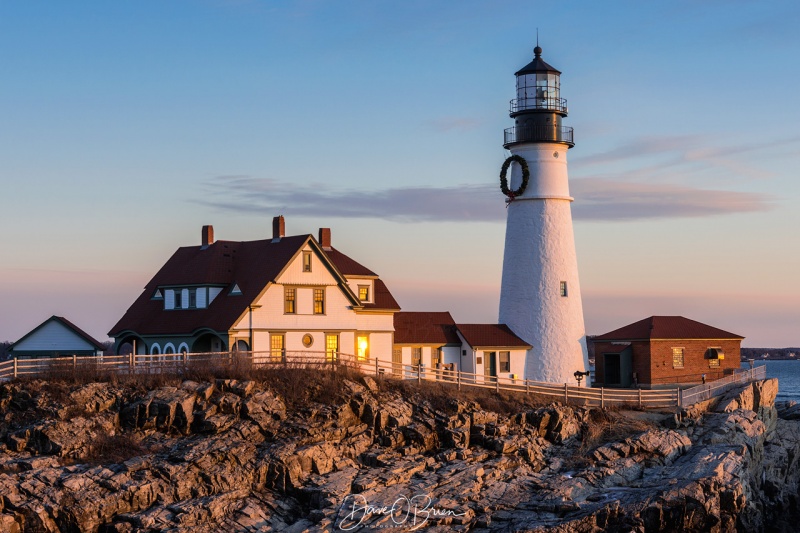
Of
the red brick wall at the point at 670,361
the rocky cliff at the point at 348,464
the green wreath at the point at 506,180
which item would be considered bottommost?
the rocky cliff at the point at 348,464

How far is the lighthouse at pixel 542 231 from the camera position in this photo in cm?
4912

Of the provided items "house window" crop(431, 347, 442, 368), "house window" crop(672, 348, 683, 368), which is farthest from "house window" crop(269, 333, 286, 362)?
"house window" crop(672, 348, 683, 368)

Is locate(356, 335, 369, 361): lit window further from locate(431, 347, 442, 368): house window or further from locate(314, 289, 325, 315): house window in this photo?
locate(431, 347, 442, 368): house window

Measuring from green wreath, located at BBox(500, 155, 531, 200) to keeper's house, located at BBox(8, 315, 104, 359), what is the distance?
19896 mm

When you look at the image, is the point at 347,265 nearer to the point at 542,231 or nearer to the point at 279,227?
the point at 279,227

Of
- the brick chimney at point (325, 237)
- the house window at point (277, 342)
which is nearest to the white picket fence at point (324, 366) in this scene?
the house window at point (277, 342)

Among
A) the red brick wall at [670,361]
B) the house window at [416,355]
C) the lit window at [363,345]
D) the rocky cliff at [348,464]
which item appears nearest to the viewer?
the rocky cliff at [348,464]

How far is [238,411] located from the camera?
109 feet

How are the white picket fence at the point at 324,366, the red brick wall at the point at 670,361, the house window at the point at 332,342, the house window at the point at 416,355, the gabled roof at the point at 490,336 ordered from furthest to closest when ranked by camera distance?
the red brick wall at the point at 670,361 → the gabled roof at the point at 490,336 → the house window at the point at 416,355 → the house window at the point at 332,342 → the white picket fence at the point at 324,366

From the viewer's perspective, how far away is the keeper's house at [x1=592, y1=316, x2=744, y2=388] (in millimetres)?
50938

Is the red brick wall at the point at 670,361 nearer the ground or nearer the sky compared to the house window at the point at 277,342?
nearer the ground

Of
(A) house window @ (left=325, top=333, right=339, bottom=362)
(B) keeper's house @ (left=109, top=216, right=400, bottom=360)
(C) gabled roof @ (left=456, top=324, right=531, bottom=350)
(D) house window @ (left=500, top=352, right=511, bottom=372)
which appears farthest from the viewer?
(D) house window @ (left=500, top=352, right=511, bottom=372)

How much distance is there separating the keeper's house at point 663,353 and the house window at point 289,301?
16932 mm

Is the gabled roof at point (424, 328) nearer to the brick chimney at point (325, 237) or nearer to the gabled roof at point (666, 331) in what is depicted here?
the brick chimney at point (325, 237)
